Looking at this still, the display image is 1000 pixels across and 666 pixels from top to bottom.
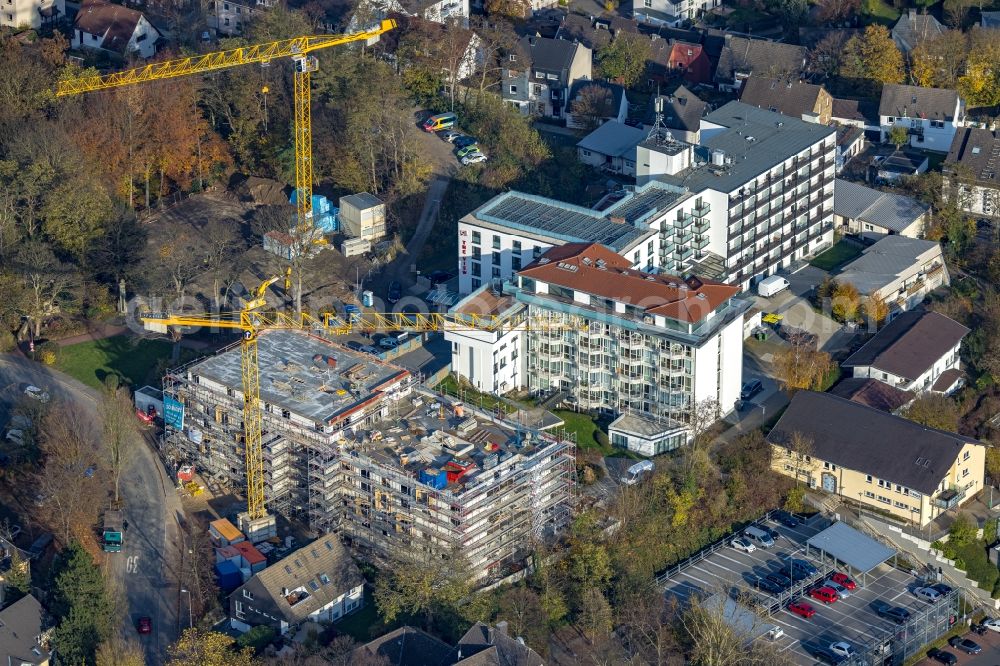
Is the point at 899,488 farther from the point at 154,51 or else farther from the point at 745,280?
the point at 154,51

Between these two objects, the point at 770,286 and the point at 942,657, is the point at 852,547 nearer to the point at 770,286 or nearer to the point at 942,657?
the point at 942,657

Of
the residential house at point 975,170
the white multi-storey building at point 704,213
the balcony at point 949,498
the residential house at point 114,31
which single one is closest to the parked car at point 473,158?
the white multi-storey building at point 704,213

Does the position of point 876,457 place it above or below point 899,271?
below

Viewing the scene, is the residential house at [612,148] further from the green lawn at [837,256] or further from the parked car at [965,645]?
the parked car at [965,645]

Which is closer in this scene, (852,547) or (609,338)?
(852,547)

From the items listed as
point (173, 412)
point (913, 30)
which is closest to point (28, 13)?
point (173, 412)

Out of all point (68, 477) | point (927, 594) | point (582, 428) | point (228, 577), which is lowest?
point (927, 594)
